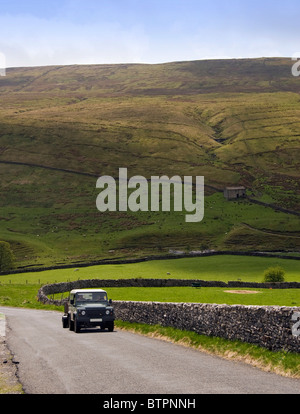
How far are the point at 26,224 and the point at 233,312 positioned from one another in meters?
164

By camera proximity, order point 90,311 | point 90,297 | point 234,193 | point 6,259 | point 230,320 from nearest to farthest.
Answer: point 230,320, point 90,311, point 90,297, point 6,259, point 234,193

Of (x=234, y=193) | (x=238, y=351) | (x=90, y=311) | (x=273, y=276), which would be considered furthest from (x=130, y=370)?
(x=234, y=193)

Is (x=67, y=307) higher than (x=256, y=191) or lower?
lower

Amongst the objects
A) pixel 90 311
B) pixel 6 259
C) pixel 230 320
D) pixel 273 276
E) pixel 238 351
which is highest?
pixel 230 320

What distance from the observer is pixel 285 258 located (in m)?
128

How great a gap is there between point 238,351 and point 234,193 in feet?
561

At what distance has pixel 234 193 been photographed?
190875 mm

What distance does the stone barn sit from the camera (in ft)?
623

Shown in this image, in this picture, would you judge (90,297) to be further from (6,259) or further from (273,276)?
(6,259)

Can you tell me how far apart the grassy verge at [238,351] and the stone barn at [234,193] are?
160 metres

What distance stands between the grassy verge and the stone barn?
160m

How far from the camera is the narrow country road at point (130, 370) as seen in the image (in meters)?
15.6

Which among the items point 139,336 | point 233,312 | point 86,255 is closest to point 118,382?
point 233,312

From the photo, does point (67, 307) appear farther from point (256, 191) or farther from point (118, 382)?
point (256, 191)
